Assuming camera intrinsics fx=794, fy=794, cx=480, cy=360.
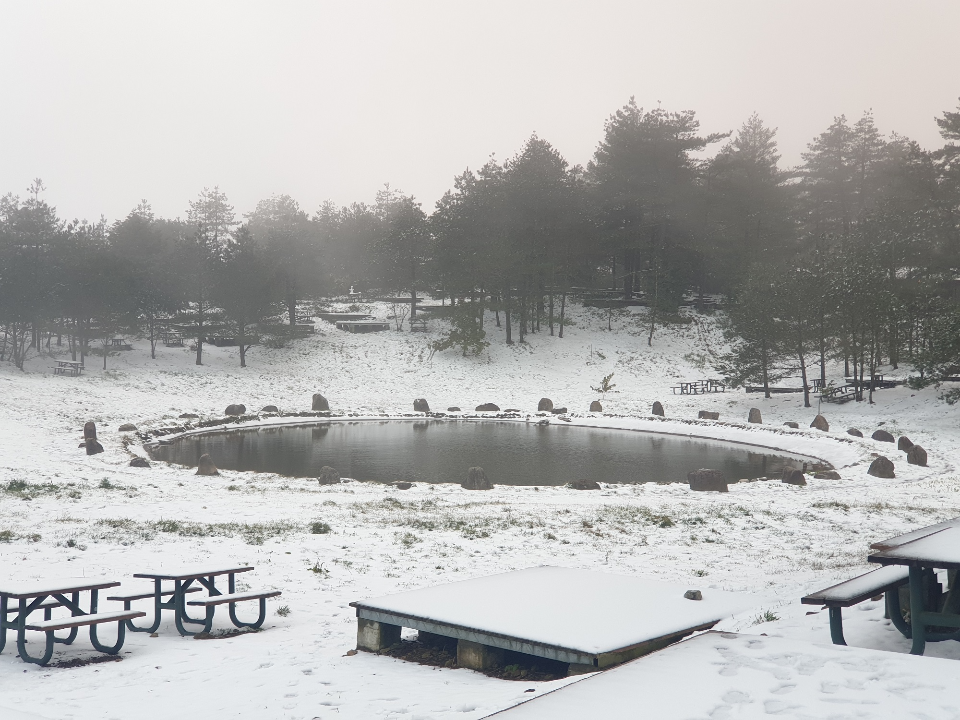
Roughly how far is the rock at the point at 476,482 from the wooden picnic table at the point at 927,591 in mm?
14222

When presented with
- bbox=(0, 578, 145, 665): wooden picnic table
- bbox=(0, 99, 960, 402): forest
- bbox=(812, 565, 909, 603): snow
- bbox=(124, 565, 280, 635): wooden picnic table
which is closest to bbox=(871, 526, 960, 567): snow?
bbox=(812, 565, 909, 603): snow

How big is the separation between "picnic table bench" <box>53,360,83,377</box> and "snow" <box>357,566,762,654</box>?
42.0 metres

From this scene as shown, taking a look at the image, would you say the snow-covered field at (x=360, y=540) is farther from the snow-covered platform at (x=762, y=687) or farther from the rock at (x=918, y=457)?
the snow-covered platform at (x=762, y=687)

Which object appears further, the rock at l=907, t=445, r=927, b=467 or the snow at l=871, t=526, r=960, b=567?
the rock at l=907, t=445, r=927, b=467

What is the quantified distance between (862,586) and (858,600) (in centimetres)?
41

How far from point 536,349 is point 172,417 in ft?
87.7

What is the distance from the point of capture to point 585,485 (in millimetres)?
20844

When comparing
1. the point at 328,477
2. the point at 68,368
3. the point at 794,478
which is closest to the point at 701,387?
the point at 794,478

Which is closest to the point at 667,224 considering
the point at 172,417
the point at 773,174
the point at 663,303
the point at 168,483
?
the point at 663,303

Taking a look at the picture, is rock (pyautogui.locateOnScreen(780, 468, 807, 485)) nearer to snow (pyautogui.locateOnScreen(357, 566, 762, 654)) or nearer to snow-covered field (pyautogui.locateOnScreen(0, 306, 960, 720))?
snow-covered field (pyautogui.locateOnScreen(0, 306, 960, 720))

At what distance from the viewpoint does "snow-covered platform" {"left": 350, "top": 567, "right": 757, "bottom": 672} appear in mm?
6202

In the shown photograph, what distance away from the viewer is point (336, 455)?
1082 inches

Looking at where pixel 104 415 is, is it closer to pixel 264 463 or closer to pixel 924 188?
pixel 264 463

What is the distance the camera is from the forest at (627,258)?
39.5 metres
